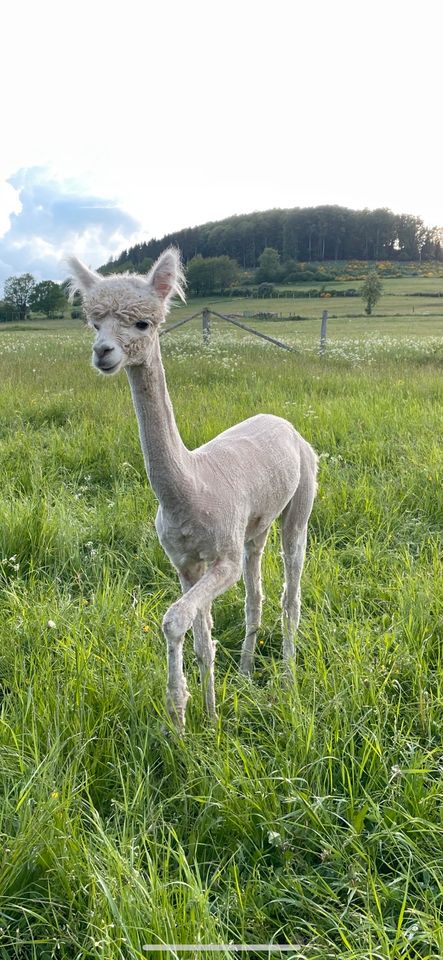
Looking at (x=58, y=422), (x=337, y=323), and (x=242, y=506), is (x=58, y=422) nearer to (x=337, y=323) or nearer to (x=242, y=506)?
(x=242, y=506)

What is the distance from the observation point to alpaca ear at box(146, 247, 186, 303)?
213cm

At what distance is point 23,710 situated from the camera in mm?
2486

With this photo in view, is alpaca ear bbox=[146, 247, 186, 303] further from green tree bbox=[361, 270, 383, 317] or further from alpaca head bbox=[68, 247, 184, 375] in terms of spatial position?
green tree bbox=[361, 270, 383, 317]

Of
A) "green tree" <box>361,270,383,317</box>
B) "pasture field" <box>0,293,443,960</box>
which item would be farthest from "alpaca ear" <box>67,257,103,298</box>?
"green tree" <box>361,270,383,317</box>

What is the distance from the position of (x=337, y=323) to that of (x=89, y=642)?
1473 inches

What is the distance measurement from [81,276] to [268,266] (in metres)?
45.3

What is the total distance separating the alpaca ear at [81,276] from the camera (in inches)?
83.7

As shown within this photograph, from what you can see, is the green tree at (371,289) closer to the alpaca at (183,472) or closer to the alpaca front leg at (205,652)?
the alpaca at (183,472)

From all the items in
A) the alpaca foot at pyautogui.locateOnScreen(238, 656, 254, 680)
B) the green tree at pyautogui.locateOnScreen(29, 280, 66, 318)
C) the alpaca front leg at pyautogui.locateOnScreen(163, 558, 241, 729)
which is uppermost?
the green tree at pyautogui.locateOnScreen(29, 280, 66, 318)

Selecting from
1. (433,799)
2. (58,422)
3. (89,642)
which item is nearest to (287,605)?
(89,642)

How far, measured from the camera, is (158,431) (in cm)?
224

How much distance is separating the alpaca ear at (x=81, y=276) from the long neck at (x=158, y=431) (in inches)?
12.0

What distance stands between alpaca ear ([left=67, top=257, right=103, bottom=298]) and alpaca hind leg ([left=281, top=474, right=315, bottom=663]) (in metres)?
1.63

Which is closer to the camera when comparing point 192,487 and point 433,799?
point 433,799
